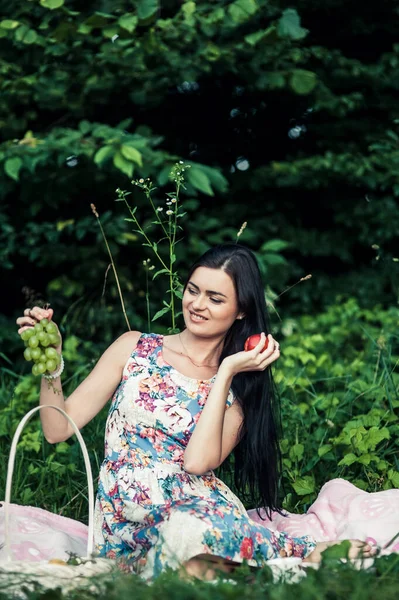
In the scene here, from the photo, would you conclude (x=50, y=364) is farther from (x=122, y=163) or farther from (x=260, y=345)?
(x=122, y=163)

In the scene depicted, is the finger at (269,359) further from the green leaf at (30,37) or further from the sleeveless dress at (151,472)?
the green leaf at (30,37)

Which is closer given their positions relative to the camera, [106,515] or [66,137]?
[106,515]

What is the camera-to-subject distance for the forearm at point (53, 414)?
2.90 m

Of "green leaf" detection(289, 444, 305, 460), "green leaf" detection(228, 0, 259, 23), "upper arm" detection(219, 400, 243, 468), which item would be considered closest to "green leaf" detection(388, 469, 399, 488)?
"green leaf" detection(289, 444, 305, 460)

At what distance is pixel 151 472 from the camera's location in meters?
2.94

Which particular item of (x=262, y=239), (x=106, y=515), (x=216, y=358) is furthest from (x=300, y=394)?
(x=262, y=239)

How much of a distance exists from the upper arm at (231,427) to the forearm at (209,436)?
0.64 ft

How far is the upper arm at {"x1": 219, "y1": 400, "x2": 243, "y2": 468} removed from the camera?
3.02m

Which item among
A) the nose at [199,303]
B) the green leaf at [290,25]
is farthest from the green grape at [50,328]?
the green leaf at [290,25]

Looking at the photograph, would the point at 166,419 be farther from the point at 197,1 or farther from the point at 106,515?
the point at 197,1

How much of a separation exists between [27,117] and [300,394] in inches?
99.1

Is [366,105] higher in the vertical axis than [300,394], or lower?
higher

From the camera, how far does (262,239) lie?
6.75 metres

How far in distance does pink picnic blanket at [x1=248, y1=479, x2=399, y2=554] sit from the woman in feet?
0.51
